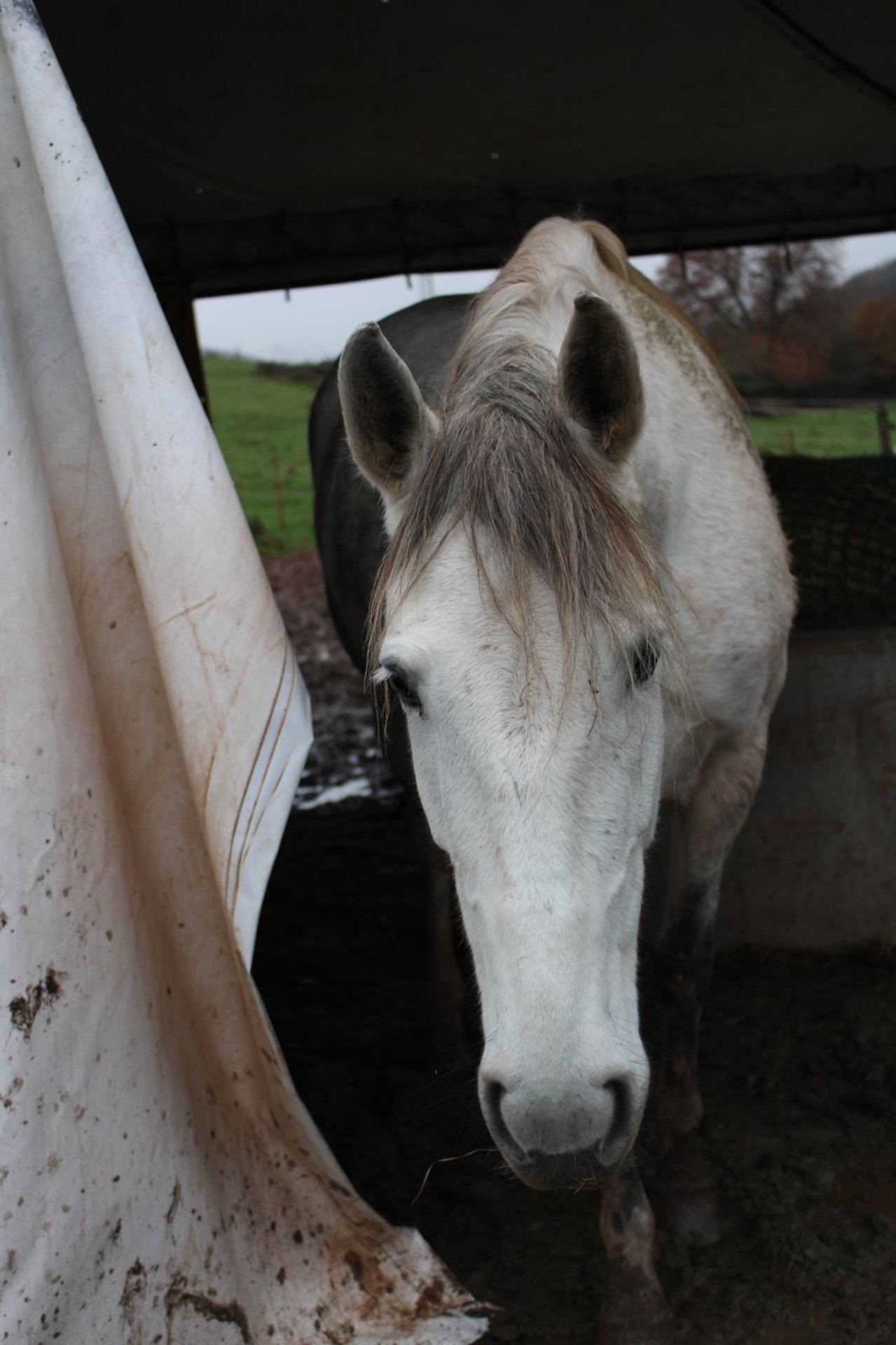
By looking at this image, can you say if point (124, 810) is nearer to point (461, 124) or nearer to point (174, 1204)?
point (174, 1204)

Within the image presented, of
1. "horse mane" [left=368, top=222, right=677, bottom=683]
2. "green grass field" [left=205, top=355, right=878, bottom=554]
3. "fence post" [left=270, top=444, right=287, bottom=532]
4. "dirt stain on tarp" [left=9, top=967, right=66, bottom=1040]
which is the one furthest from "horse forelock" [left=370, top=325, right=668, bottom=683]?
"fence post" [left=270, top=444, right=287, bottom=532]

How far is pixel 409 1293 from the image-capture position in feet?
7.30

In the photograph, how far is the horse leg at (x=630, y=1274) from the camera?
222 centimetres

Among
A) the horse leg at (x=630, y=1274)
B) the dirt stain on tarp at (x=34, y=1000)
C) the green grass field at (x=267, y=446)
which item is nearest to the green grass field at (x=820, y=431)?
the green grass field at (x=267, y=446)

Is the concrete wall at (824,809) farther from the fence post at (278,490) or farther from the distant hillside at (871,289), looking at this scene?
the fence post at (278,490)

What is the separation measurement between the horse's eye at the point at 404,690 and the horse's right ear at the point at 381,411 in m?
0.38

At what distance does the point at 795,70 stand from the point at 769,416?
7797 mm

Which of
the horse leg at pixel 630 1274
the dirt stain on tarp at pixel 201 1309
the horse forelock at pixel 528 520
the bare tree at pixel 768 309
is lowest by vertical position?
the horse leg at pixel 630 1274

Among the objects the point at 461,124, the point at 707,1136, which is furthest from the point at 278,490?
the point at 707,1136

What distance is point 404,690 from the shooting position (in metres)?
1.76

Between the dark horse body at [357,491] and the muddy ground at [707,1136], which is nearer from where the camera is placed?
the muddy ground at [707,1136]

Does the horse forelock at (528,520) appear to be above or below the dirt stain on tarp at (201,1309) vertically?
above

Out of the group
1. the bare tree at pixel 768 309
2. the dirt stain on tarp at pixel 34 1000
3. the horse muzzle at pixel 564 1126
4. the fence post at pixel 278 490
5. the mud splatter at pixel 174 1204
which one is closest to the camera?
the horse muzzle at pixel 564 1126

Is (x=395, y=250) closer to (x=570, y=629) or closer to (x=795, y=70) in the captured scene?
(x=795, y=70)
